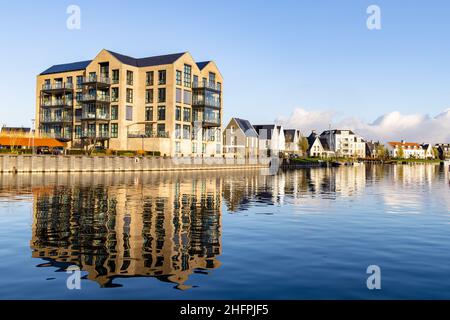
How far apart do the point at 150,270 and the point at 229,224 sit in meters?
8.62

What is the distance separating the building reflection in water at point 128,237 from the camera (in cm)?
1185

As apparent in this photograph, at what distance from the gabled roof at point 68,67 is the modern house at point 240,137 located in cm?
4964

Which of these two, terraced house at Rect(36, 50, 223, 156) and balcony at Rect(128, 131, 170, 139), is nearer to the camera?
balcony at Rect(128, 131, 170, 139)

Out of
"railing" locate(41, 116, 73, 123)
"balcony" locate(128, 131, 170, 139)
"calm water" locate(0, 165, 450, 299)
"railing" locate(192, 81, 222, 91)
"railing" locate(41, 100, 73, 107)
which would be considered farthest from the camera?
"railing" locate(41, 116, 73, 123)

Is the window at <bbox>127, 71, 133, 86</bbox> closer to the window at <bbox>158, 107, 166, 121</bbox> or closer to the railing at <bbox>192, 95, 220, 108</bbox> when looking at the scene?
the window at <bbox>158, 107, 166, 121</bbox>

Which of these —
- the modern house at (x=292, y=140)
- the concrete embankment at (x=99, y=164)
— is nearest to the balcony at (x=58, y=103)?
the concrete embankment at (x=99, y=164)

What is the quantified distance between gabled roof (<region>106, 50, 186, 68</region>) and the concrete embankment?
70.7ft

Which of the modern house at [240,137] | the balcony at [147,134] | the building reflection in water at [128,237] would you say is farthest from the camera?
the modern house at [240,137]

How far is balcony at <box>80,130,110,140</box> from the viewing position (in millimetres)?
90375

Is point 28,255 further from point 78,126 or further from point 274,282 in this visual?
point 78,126

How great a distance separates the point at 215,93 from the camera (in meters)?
101

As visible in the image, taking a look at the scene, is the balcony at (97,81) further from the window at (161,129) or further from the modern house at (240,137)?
the modern house at (240,137)

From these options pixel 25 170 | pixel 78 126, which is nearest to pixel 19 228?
pixel 25 170

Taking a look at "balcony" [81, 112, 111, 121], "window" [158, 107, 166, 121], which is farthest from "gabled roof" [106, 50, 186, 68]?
"balcony" [81, 112, 111, 121]
